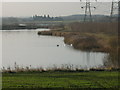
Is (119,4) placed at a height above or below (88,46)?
above

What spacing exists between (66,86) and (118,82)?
3.58ft

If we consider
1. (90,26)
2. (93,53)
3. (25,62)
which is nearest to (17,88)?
(25,62)

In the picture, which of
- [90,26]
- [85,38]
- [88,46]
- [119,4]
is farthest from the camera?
[90,26]

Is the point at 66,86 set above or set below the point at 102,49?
above

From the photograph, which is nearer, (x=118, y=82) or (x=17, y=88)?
(x=17, y=88)

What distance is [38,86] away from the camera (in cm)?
448

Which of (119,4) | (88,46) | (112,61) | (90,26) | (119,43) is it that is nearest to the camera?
(112,61)

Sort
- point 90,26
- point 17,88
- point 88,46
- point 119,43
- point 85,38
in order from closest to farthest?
point 17,88, point 119,43, point 88,46, point 85,38, point 90,26

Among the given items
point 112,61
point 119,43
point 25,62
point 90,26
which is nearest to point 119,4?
point 90,26

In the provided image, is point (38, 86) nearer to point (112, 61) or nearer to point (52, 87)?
point (52, 87)

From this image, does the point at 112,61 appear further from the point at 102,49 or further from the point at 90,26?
the point at 90,26

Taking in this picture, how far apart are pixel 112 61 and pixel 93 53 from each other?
141 inches

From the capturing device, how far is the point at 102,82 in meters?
4.91

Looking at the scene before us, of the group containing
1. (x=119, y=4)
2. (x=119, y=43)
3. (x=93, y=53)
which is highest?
(x=119, y=4)
